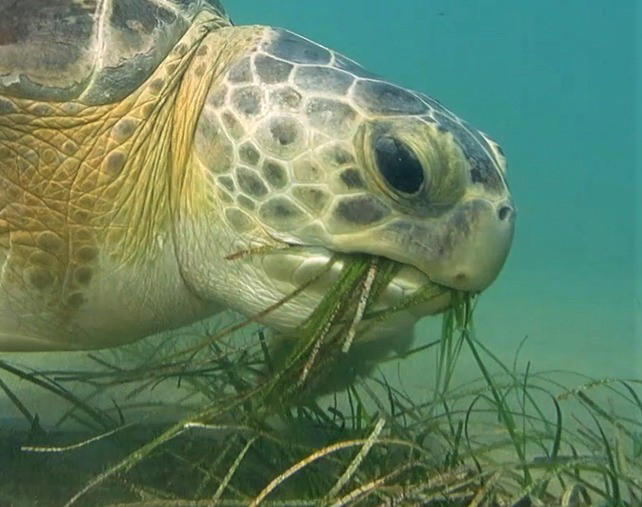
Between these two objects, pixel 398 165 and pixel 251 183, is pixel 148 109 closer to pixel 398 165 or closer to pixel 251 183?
pixel 251 183

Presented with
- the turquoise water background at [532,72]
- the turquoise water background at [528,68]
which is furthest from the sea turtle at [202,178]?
the turquoise water background at [528,68]

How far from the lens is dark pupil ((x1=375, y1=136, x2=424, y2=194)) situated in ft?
5.27

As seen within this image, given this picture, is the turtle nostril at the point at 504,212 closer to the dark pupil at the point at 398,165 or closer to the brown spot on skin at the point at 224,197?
the dark pupil at the point at 398,165

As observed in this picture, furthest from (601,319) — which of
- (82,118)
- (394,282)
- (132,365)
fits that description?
(82,118)

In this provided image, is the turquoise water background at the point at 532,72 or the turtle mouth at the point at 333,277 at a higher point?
the turquoise water background at the point at 532,72

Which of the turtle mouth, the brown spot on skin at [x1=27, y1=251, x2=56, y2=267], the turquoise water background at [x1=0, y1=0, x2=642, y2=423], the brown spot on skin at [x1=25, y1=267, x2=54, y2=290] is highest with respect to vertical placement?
the turquoise water background at [x1=0, y1=0, x2=642, y2=423]

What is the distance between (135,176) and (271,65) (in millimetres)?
412

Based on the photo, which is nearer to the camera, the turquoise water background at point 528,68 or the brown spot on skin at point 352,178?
the brown spot on skin at point 352,178

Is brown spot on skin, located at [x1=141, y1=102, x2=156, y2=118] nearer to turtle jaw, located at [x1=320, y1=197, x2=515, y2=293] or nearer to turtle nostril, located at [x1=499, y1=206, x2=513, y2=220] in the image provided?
turtle jaw, located at [x1=320, y1=197, x2=515, y2=293]

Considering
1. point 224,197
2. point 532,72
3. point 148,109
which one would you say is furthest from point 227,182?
point 532,72

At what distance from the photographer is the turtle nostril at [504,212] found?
1.66m

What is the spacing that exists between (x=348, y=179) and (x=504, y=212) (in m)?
0.36

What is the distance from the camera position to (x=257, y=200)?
1.67 meters

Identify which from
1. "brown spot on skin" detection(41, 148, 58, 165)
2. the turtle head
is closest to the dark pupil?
the turtle head
